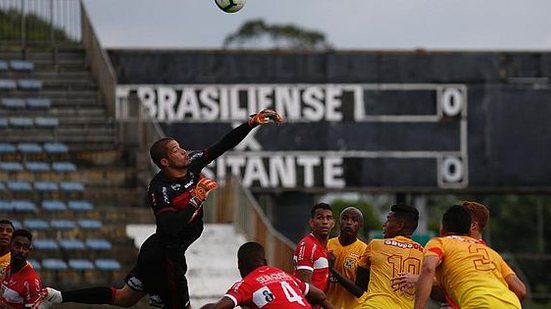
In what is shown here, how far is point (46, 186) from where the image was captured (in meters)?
30.4

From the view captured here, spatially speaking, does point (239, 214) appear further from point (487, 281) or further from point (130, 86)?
point (487, 281)

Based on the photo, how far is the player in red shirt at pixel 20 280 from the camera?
615 inches

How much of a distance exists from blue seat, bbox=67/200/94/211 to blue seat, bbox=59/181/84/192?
0.43 m

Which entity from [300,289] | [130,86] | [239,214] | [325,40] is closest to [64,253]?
[239,214]

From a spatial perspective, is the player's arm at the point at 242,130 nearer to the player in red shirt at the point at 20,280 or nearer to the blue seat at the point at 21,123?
the player in red shirt at the point at 20,280

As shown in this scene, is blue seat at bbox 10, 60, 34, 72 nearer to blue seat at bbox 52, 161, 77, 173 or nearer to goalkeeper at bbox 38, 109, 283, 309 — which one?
blue seat at bbox 52, 161, 77, 173

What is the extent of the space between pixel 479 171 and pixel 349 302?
21.6m

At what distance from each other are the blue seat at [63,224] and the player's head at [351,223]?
1415cm

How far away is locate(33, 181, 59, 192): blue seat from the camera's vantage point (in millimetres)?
30250

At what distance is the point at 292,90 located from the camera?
36250 mm

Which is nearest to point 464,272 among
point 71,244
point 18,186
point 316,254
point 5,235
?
point 316,254

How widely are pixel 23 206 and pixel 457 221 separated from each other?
18434 mm

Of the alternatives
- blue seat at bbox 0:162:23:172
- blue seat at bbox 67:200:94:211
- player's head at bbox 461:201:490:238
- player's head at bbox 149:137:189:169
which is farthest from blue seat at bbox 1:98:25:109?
player's head at bbox 461:201:490:238

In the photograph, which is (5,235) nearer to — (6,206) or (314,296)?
(314,296)
